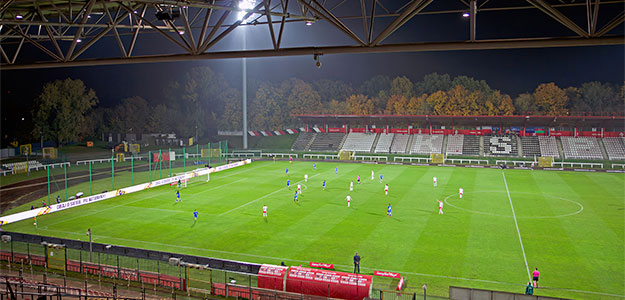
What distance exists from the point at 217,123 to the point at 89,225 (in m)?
66.6

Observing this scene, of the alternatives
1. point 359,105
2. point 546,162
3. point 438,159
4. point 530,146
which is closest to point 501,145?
point 530,146

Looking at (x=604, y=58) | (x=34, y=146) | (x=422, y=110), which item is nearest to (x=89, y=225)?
(x=34, y=146)

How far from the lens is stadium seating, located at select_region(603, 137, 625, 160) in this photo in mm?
62956

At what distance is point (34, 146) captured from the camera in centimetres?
7156

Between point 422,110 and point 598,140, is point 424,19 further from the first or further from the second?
point 598,140

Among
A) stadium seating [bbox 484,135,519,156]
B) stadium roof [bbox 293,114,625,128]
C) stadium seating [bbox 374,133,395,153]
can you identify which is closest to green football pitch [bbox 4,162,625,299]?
stadium seating [bbox 484,135,519,156]

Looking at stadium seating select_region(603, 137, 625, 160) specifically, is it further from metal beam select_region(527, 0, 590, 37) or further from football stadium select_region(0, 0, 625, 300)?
metal beam select_region(527, 0, 590, 37)

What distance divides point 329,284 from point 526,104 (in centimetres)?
7926

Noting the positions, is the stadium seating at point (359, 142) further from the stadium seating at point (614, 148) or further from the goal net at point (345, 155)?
the stadium seating at point (614, 148)

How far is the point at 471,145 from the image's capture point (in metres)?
73.1

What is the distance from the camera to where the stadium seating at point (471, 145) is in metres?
71.1

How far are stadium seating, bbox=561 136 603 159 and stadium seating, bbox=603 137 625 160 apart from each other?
1202 mm

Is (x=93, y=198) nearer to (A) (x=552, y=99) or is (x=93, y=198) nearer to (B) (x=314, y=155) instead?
(B) (x=314, y=155)

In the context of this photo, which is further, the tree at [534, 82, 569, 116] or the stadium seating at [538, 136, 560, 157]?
the tree at [534, 82, 569, 116]
